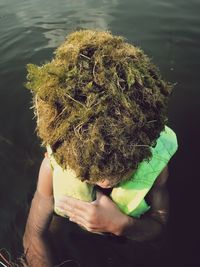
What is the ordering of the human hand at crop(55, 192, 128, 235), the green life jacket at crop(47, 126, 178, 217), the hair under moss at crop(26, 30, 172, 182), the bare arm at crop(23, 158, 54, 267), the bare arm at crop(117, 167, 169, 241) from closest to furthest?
the hair under moss at crop(26, 30, 172, 182) < the human hand at crop(55, 192, 128, 235) < the green life jacket at crop(47, 126, 178, 217) < the bare arm at crop(117, 167, 169, 241) < the bare arm at crop(23, 158, 54, 267)

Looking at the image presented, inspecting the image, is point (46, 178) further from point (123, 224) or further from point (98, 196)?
point (123, 224)

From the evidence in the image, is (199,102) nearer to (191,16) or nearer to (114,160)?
(191,16)

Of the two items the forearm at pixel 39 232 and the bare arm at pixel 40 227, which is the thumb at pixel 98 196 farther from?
the forearm at pixel 39 232

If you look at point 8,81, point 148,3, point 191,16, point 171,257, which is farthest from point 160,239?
point 148,3

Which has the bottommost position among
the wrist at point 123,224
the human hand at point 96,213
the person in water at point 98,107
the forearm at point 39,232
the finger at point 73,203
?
the forearm at point 39,232

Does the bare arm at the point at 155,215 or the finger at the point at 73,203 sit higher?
the finger at the point at 73,203

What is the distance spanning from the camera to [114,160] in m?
2.57

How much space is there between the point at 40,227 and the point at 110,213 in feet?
3.20

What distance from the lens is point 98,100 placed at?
2.38 m

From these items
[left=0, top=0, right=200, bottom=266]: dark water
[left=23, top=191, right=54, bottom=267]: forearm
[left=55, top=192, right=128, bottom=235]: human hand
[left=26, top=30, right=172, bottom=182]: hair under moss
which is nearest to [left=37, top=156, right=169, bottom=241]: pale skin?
[left=55, top=192, right=128, bottom=235]: human hand

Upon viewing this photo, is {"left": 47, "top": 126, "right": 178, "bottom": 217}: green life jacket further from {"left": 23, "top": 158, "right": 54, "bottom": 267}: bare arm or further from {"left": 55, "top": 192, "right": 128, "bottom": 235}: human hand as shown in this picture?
{"left": 23, "top": 158, "right": 54, "bottom": 267}: bare arm

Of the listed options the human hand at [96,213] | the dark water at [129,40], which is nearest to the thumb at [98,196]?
the human hand at [96,213]

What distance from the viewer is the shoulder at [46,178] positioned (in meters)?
3.50

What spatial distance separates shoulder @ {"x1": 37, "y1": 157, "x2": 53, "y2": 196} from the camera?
11.5 ft
